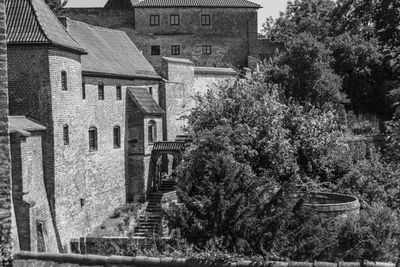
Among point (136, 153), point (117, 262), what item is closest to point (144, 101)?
point (136, 153)

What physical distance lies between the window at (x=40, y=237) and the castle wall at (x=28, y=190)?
0.16m

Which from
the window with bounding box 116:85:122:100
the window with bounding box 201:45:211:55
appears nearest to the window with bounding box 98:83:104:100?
the window with bounding box 116:85:122:100

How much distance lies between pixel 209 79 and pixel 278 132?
17.8 m

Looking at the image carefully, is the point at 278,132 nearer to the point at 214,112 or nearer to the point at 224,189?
the point at 214,112

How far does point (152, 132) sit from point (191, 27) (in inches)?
773

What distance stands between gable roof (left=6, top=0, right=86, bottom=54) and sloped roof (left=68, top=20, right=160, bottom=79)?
414cm

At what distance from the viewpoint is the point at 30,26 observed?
2636cm

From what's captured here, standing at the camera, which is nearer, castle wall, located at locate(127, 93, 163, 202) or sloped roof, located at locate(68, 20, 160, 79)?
sloped roof, located at locate(68, 20, 160, 79)

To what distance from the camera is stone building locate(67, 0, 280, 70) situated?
54.8 metres

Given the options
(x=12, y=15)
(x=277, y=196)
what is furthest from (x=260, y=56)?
(x=277, y=196)

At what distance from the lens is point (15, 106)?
85.4ft

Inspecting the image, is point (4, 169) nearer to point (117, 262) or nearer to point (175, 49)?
point (117, 262)

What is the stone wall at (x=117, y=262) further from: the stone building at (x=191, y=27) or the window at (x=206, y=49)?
the window at (x=206, y=49)

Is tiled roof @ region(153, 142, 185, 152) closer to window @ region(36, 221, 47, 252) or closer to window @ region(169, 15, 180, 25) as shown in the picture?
window @ region(36, 221, 47, 252)
